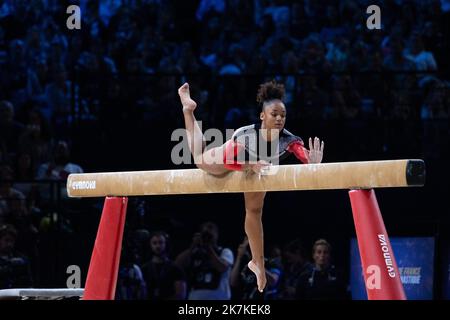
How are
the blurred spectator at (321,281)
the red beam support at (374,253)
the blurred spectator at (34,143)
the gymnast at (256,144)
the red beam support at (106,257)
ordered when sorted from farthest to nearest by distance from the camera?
the blurred spectator at (34,143) < the blurred spectator at (321,281) < the red beam support at (106,257) < the gymnast at (256,144) < the red beam support at (374,253)

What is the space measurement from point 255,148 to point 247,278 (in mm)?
2922

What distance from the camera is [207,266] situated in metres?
8.16

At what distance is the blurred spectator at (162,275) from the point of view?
317 inches

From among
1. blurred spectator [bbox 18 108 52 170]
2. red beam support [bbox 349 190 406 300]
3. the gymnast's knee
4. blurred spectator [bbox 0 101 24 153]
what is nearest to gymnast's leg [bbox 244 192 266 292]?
the gymnast's knee

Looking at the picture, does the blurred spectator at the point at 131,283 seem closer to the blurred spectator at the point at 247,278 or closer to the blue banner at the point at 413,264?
the blurred spectator at the point at 247,278

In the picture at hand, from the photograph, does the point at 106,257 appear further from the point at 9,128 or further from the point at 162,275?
the point at 9,128

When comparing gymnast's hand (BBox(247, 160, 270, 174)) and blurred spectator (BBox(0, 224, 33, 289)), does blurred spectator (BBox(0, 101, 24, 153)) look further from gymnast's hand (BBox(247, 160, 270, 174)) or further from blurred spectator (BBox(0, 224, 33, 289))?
gymnast's hand (BBox(247, 160, 270, 174))

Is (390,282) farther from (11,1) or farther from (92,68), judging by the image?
(11,1)

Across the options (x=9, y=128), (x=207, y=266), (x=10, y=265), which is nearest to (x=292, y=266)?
(x=207, y=266)

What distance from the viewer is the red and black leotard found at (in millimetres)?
5281

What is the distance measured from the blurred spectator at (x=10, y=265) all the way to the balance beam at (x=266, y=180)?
2421 millimetres

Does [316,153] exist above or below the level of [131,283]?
above

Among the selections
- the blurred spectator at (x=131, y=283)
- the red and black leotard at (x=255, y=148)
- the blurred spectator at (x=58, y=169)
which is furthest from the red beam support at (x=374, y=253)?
the blurred spectator at (x=58, y=169)
